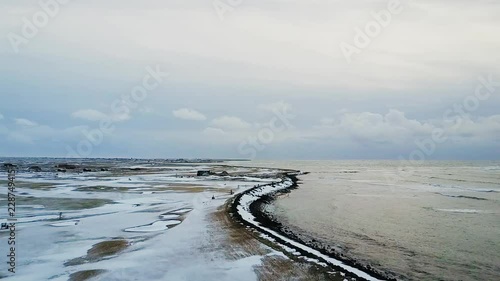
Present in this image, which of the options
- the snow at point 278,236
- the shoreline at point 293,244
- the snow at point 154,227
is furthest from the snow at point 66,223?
the snow at point 278,236

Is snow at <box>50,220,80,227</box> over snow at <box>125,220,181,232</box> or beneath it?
over

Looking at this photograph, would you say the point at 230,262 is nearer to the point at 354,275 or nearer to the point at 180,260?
the point at 180,260

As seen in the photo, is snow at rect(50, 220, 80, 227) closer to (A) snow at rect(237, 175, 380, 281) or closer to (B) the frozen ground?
(B) the frozen ground

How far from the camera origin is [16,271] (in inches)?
617

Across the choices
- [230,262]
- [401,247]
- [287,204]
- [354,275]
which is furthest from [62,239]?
[287,204]

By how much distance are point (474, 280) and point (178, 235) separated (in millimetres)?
14977

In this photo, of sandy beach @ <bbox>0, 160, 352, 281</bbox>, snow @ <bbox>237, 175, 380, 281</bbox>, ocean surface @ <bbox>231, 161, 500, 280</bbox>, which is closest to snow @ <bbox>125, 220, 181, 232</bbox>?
sandy beach @ <bbox>0, 160, 352, 281</bbox>

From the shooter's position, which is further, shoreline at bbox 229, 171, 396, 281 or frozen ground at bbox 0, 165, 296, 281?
shoreline at bbox 229, 171, 396, 281

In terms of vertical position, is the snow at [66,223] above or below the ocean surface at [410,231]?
above

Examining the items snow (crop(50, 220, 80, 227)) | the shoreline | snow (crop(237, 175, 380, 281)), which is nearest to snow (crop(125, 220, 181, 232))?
snow (crop(50, 220, 80, 227))

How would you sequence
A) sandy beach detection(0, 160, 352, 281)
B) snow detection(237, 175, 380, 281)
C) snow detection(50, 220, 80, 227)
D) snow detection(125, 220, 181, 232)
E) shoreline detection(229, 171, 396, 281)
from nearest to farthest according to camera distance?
sandy beach detection(0, 160, 352, 281) → snow detection(237, 175, 380, 281) → shoreline detection(229, 171, 396, 281) → snow detection(125, 220, 181, 232) → snow detection(50, 220, 80, 227)

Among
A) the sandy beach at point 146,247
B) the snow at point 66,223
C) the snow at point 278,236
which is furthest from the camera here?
the snow at point 66,223

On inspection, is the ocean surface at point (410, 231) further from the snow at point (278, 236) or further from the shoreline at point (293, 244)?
the snow at point (278, 236)

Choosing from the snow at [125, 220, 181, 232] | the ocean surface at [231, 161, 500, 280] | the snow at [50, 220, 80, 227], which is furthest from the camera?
the snow at [50, 220, 80, 227]
